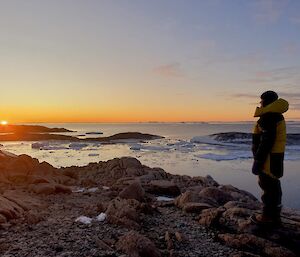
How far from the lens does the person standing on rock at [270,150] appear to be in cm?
672

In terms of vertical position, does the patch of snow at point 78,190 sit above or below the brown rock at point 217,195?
below

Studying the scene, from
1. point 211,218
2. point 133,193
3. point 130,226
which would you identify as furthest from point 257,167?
point 133,193

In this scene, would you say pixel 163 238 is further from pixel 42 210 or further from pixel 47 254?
pixel 42 210

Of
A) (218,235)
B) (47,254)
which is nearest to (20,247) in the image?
(47,254)

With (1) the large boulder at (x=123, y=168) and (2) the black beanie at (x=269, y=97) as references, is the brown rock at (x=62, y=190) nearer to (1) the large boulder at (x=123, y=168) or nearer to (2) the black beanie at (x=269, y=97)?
(1) the large boulder at (x=123, y=168)

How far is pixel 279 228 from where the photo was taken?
22.4 feet

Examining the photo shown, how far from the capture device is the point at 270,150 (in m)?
6.77

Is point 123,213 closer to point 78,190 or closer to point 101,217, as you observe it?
point 101,217

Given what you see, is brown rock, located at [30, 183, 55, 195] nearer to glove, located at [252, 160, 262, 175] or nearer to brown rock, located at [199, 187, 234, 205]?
brown rock, located at [199, 187, 234, 205]

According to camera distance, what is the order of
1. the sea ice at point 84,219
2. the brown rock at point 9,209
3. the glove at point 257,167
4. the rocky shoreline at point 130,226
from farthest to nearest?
the brown rock at point 9,209 < the sea ice at point 84,219 < the glove at point 257,167 < the rocky shoreline at point 130,226

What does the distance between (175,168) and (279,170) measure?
50.7 ft

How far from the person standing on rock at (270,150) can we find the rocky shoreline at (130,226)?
0.40m

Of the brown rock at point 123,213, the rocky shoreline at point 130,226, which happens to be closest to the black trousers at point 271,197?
the rocky shoreline at point 130,226

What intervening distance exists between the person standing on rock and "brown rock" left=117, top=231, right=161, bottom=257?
2.18 metres
